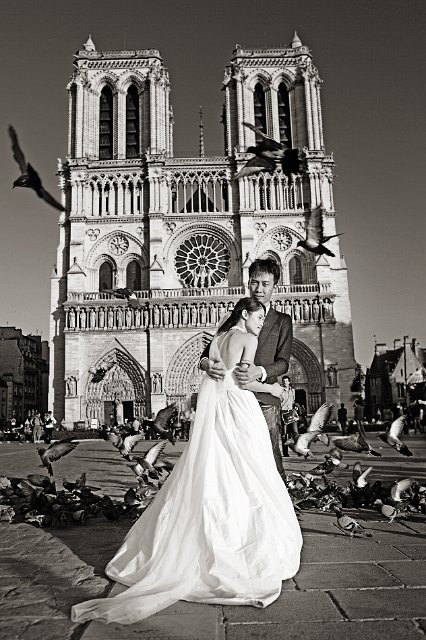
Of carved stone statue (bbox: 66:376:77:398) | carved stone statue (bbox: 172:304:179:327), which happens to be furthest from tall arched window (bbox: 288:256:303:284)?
carved stone statue (bbox: 66:376:77:398)

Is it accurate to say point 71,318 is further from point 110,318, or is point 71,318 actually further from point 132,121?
point 132,121

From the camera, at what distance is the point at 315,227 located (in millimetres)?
8961

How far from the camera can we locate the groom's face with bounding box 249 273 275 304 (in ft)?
14.4

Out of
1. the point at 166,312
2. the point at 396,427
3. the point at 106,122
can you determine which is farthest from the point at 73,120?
→ the point at 396,427

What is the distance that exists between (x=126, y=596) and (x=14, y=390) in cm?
4622

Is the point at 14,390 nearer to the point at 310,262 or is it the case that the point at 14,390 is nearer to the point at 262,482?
the point at 310,262

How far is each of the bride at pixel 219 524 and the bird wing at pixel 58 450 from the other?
3.23 metres

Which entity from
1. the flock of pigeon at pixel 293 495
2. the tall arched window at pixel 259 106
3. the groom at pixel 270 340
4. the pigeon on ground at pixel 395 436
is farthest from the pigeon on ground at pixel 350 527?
the tall arched window at pixel 259 106

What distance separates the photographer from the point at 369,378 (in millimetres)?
50906

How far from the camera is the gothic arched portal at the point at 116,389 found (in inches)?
1180

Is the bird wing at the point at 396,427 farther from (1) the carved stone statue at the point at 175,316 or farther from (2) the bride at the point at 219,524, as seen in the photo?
(1) the carved stone statue at the point at 175,316

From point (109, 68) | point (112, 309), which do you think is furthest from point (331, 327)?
point (109, 68)

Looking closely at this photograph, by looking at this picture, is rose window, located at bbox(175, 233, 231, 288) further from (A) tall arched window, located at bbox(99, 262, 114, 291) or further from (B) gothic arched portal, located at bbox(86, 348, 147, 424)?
(B) gothic arched portal, located at bbox(86, 348, 147, 424)

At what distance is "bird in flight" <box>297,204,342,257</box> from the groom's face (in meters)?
4.19
